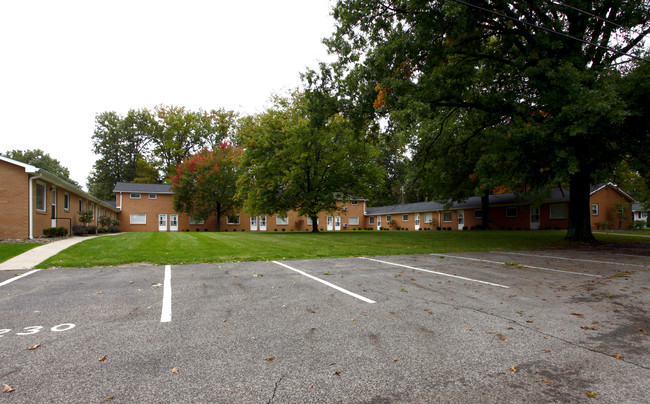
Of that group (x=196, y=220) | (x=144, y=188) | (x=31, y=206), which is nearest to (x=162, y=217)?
(x=144, y=188)

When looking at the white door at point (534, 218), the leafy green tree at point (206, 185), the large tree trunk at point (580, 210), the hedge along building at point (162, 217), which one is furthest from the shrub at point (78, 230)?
the white door at point (534, 218)

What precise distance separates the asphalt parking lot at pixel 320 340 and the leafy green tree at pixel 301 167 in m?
20.0

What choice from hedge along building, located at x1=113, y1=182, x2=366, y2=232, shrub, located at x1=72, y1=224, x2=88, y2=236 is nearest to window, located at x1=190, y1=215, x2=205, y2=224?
hedge along building, located at x1=113, y1=182, x2=366, y2=232

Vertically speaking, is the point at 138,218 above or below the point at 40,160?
below

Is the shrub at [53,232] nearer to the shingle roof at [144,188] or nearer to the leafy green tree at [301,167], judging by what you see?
the leafy green tree at [301,167]

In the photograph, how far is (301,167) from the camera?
1032 inches

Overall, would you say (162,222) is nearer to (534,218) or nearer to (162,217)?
(162,217)

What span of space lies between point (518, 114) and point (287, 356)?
1513cm

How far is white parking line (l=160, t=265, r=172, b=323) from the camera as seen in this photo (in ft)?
14.3

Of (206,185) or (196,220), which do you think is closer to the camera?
(206,185)

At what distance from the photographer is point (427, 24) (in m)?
13.0

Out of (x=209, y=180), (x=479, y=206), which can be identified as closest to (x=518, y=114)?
(x=479, y=206)

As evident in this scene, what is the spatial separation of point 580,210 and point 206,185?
103 ft

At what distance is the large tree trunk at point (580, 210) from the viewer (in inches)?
639
